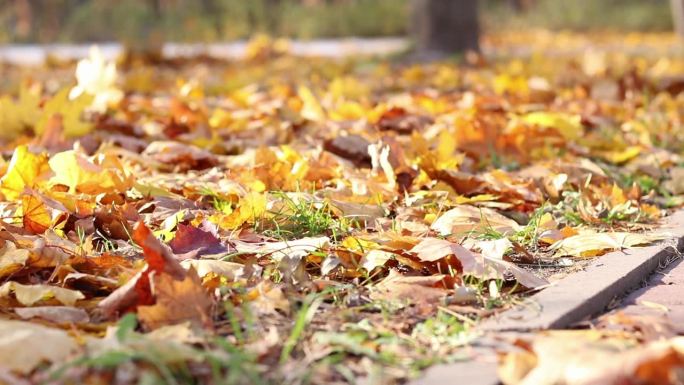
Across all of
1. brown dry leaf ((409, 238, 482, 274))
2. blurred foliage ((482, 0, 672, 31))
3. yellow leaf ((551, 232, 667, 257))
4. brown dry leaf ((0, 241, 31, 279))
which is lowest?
blurred foliage ((482, 0, 672, 31))

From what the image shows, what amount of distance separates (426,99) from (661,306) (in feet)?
11.8

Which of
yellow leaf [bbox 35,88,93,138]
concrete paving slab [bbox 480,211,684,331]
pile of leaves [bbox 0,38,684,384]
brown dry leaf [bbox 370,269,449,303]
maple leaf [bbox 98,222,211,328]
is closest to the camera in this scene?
pile of leaves [bbox 0,38,684,384]

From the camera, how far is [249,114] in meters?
5.34

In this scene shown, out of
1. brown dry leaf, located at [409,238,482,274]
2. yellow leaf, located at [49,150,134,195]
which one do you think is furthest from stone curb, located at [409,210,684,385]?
yellow leaf, located at [49,150,134,195]

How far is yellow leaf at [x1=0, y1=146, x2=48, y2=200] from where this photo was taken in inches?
124

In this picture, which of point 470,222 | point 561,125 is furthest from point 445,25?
point 470,222

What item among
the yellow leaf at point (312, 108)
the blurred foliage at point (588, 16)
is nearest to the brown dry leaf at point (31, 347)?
the yellow leaf at point (312, 108)

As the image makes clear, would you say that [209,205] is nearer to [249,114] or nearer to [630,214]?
[630,214]

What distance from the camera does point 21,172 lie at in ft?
10.5

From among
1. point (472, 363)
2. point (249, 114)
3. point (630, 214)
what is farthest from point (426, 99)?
point (472, 363)

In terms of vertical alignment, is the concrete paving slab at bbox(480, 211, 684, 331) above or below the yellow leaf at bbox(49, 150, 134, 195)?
below

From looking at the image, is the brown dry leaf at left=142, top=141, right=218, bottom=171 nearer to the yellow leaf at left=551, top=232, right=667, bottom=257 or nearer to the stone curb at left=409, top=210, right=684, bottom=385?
the yellow leaf at left=551, top=232, right=667, bottom=257

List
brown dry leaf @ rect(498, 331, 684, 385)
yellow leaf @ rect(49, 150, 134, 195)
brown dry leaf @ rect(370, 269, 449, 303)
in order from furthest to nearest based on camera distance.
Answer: yellow leaf @ rect(49, 150, 134, 195)
brown dry leaf @ rect(370, 269, 449, 303)
brown dry leaf @ rect(498, 331, 684, 385)

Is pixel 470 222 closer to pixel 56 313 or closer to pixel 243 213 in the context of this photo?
pixel 243 213
